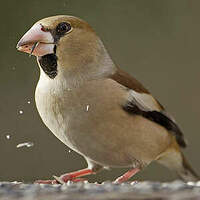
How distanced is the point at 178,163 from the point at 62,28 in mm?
1021

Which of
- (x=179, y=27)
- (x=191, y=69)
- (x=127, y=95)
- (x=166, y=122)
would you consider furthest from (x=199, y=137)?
(x=127, y=95)

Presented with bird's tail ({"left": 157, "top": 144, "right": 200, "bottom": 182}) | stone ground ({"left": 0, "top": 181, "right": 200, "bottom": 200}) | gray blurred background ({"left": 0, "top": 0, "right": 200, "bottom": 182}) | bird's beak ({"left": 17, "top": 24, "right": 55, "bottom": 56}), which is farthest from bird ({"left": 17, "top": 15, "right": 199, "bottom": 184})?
gray blurred background ({"left": 0, "top": 0, "right": 200, "bottom": 182})

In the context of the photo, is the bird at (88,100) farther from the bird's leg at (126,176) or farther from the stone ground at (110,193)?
the stone ground at (110,193)

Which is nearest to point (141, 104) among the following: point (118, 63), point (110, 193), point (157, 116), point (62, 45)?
point (157, 116)

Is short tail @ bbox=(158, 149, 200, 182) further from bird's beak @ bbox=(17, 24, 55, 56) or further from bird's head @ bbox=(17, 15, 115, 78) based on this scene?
bird's beak @ bbox=(17, 24, 55, 56)

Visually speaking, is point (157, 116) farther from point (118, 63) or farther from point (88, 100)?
point (118, 63)

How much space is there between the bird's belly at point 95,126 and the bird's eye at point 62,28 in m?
0.26

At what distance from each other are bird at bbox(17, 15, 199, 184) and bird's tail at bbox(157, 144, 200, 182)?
0.90ft

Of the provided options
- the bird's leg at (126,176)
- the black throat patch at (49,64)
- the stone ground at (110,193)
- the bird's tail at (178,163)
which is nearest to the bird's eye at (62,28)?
the black throat patch at (49,64)

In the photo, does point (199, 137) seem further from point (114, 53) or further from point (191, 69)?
point (114, 53)

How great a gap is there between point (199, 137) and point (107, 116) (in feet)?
8.48

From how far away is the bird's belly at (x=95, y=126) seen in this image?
2576 mm

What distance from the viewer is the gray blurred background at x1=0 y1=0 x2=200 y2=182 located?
490 centimetres

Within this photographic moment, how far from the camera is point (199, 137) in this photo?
199 inches
